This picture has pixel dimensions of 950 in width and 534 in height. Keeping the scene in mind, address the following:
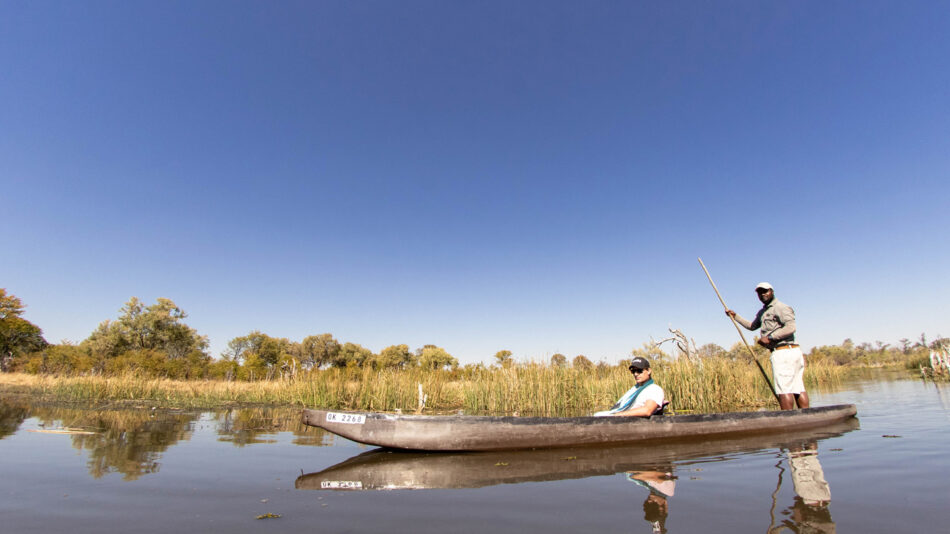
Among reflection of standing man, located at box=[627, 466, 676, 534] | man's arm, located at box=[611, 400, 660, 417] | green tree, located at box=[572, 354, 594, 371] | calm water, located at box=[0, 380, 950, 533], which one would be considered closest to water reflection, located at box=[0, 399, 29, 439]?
calm water, located at box=[0, 380, 950, 533]

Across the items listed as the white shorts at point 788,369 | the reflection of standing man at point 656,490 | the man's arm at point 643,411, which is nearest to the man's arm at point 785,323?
the white shorts at point 788,369

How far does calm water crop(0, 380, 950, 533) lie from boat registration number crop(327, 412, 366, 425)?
1.43ft

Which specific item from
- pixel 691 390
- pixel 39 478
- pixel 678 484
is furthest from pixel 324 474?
pixel 691 390

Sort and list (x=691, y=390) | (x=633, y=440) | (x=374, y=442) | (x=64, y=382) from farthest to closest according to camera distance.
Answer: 1. (x=64, y=382)
2. (x=691, y=390)
3. (x=633, y=440)
4. (x=374, y=442)

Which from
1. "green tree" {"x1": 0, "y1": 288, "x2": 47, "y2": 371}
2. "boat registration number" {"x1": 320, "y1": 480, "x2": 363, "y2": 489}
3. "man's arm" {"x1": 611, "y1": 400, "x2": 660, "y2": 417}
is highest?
"green tree" {"x1": 0, "y1": 288, "x2": 47, "y2": 371}

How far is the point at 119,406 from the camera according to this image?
11781 mm

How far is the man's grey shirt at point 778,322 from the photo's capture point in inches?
257

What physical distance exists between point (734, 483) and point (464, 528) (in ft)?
7.55

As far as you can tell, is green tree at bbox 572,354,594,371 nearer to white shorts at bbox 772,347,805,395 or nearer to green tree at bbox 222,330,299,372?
white shorts at bbox 772,347,805,395

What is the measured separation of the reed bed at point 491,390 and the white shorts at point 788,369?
3178 millimetres

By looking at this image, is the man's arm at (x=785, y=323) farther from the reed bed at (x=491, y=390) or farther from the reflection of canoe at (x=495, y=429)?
the reed bed at (x=491, y=390)

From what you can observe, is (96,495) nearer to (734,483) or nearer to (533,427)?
(533,427)

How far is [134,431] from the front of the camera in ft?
23.0

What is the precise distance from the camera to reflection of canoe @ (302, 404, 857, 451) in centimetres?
464
